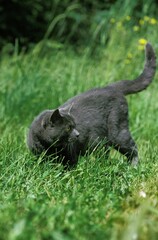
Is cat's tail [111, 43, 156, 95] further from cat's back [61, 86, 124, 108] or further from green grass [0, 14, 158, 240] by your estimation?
green grass [0, 14, 158, 240]

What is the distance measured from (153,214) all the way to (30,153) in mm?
1556

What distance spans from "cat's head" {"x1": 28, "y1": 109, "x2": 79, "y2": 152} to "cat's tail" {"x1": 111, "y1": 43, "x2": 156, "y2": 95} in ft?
2.22

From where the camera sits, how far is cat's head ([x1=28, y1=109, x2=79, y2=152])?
13.3 feet

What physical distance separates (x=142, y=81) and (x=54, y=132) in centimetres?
100

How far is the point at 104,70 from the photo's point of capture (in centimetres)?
653

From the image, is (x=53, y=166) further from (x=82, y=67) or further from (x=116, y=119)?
(x=82, y=67)

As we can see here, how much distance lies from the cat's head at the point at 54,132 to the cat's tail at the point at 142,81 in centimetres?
68

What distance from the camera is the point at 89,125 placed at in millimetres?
4352

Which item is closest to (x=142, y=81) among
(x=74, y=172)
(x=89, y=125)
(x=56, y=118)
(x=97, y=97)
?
(x=97, y=97)

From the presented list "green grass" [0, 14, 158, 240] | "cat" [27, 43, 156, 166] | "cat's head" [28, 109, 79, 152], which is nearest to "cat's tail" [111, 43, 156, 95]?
"cat" [27, 43, 156, 166]

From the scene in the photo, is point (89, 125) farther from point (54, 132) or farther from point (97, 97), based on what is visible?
point (54, 132)

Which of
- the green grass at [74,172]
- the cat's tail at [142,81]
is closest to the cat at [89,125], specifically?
the cat's tail at [142,81]

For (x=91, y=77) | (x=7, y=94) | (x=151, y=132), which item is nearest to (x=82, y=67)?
(x=91, y=77)

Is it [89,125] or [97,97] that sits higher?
[97,97]
